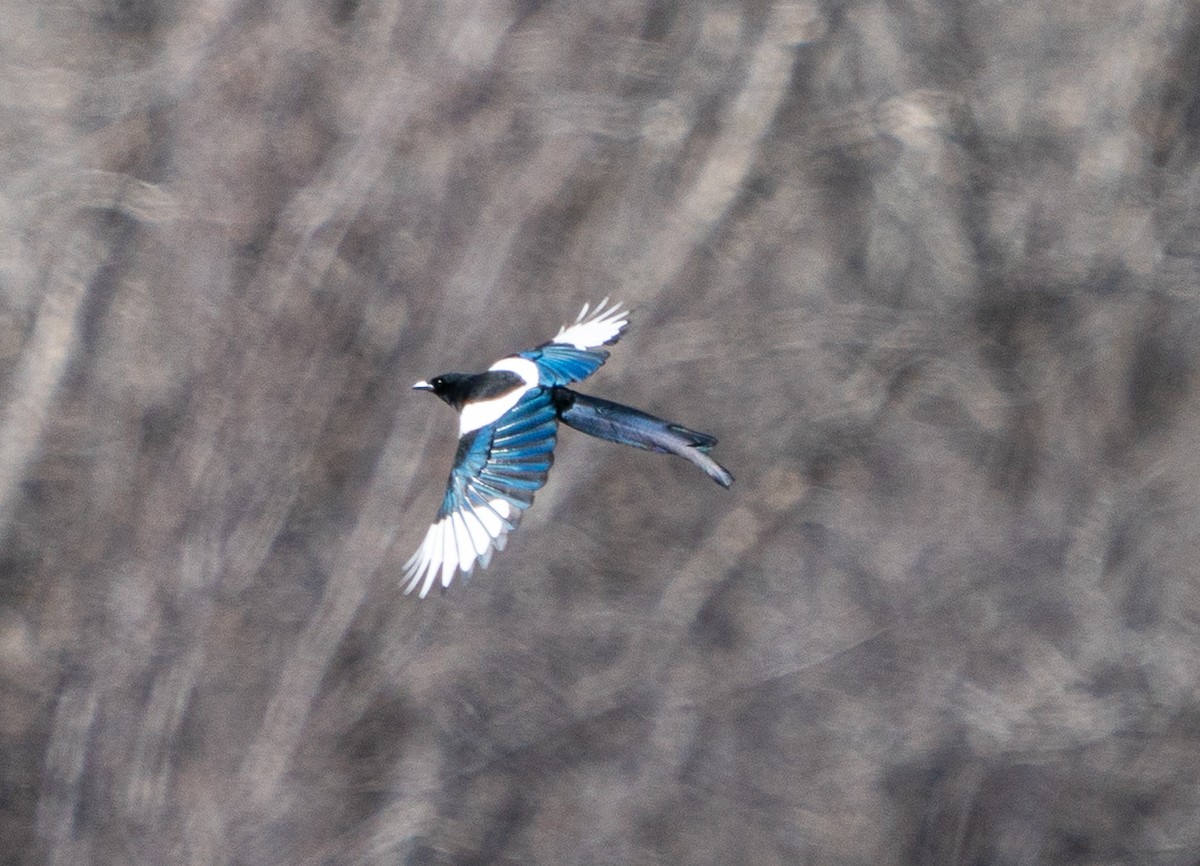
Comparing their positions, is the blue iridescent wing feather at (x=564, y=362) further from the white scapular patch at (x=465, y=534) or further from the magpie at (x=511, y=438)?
the white scapular patch at (x=465, y=534)

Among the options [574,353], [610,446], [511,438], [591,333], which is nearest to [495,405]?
[511,438]

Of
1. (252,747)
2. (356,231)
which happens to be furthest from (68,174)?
(252,747)

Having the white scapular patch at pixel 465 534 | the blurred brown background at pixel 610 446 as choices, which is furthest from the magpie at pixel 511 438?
the blurred brown background at pixel 610 446

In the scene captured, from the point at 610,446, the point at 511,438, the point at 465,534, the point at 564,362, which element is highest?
the point at 610,446

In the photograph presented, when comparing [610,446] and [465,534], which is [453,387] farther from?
[610,446]

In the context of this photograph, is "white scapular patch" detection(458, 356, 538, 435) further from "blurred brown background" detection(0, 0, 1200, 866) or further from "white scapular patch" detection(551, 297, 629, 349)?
"blurred brown background" detection(0, 0, 1200, 866)

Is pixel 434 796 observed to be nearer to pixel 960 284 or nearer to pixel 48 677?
pixel 48 677
